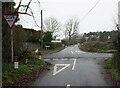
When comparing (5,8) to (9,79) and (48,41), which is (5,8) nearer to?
(9,79)

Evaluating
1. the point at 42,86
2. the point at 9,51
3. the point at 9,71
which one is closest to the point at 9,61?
the point at 9,51

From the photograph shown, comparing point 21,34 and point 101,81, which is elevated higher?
point 21,34

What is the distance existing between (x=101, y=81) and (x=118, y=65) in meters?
3.66

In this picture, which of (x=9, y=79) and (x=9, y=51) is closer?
(x=9, y=79)

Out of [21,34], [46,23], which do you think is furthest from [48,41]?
[21,34]

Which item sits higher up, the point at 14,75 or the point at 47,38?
the point at 14,75

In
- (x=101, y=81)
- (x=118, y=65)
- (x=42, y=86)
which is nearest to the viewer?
(x=42, y=86)

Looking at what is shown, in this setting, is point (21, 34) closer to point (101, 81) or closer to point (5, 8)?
point (5, 8)

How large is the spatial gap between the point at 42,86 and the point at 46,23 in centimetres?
7621

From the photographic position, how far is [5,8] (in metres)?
21.1

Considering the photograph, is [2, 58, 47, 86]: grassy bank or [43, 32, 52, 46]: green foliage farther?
[43, 32, 52, 46]: green foliage

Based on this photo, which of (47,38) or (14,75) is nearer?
(14,75)

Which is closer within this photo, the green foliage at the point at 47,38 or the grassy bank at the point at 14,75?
the grassy bank at the point at 14,75

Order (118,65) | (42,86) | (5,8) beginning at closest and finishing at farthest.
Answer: (42,86)
(118,65)
(5,8)
